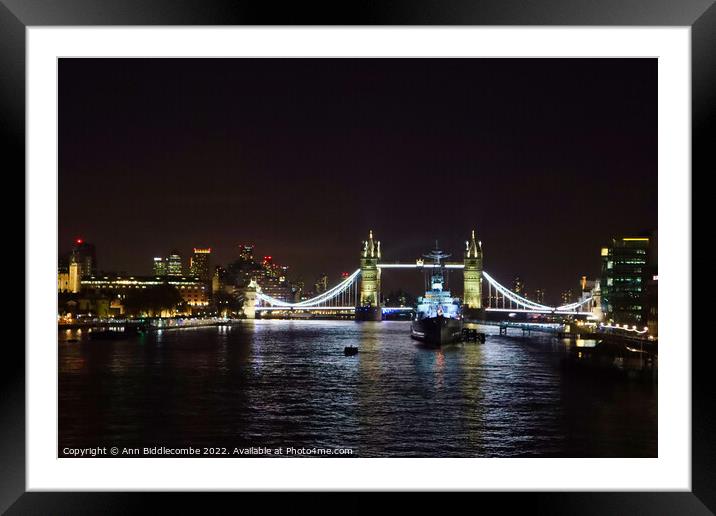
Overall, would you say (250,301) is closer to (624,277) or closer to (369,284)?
(369,284)

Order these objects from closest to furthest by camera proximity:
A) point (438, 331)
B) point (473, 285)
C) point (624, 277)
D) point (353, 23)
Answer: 1. point (353, 23)
2. point (438, 331)
3. point (624, 277)
4. point (473, 285)

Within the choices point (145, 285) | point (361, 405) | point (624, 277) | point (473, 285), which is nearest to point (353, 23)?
point (361, 405)

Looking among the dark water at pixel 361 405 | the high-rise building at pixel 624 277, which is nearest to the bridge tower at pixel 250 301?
the high-rise building at pixel 624 277

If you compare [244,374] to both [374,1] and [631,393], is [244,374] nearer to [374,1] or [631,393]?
[631,393]

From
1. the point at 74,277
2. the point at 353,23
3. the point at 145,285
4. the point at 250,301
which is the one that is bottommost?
the point at 250,301

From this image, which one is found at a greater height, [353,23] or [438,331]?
[353,23]

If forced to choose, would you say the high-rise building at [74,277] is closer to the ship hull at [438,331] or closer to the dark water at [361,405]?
the ship hull at [438,331]

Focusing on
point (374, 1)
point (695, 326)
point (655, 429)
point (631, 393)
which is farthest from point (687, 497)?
point (631, 393)
